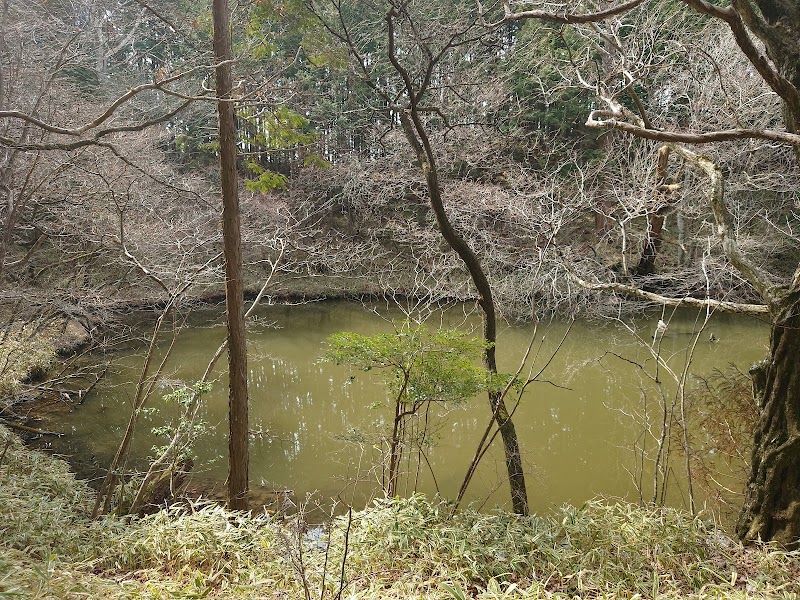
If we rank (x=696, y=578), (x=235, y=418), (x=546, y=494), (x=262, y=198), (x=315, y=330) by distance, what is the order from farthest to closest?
(x=262, y=198) → (x=315, y=330) → (x=546, y=494) → (x=235, y=418) → (x=696, y=578)

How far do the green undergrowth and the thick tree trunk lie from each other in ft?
0.66

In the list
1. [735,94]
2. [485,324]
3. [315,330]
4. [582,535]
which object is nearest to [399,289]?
[315,330]

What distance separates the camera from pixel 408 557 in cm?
311

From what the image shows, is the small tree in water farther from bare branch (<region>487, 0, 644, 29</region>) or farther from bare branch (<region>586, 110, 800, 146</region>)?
bare branch (<region>487, 0, 644, 29</region>)

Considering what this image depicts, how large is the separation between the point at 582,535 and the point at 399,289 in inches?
407

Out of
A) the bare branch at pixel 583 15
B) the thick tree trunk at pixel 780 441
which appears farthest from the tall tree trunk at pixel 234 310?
the thick tree trunk at pixel 780 441

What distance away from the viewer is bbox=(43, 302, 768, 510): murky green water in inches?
231

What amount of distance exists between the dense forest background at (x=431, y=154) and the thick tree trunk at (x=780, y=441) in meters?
0.01

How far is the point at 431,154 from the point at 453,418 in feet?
13.3

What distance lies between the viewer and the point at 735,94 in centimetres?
762

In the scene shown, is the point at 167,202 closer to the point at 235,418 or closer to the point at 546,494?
the point at 235,418

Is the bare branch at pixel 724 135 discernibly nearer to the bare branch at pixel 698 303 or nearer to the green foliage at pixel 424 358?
the bare branch at pixel 698 303

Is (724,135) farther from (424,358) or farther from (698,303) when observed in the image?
(424,358)

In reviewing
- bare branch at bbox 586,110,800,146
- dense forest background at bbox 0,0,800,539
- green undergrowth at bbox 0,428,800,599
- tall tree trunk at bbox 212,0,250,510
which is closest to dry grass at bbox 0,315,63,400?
dense forest background at bbox 0,0,800,539
